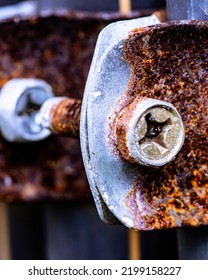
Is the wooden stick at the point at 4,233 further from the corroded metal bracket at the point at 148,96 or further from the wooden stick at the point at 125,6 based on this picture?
the corroded metal bracket at the point at 148,96

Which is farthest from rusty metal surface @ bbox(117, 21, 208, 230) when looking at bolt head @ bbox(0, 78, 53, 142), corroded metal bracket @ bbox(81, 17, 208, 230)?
bolt head @ bbox(0, 78, 53, 142)

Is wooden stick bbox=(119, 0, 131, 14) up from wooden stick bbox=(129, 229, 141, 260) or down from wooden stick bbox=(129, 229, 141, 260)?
up

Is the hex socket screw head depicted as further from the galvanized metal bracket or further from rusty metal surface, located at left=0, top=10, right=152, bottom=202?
rusty metal surface, located at left=0, top=10, right=152, bottom=202

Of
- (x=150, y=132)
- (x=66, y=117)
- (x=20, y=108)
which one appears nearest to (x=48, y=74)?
(x=20, y=108)

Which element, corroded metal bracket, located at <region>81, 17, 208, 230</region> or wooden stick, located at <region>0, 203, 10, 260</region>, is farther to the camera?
wooden stick, located at <region>0, 203, 10, 260</region>

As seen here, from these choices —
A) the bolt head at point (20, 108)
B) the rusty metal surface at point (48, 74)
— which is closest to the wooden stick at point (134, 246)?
the rusty metal surface at point (48, 74)
